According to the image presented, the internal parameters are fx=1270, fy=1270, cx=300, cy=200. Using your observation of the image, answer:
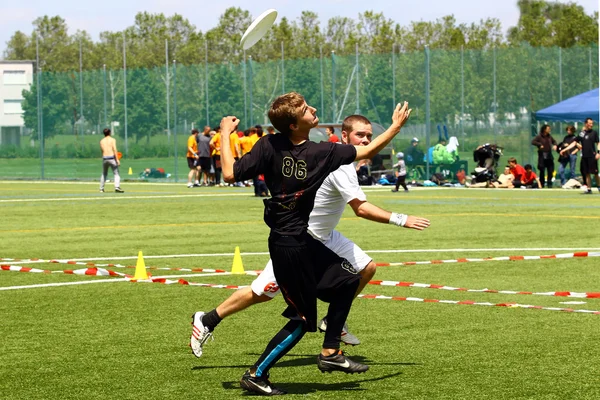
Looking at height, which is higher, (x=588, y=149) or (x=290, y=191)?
(x=588, y=149)

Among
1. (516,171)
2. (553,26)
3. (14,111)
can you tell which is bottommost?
(516,171)

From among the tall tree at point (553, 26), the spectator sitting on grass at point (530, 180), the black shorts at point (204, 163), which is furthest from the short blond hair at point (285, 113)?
the tall tree at point (553, 26)

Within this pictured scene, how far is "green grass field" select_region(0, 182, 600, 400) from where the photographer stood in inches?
316

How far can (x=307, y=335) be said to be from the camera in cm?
1016

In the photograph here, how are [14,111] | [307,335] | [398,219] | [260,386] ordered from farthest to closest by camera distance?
[14,111]
[307,335]
[398,219]
[260,386]

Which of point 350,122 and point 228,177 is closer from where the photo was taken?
point 228,177

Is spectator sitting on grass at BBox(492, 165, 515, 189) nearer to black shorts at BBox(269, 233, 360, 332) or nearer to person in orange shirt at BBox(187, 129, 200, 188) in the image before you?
person in orange shirt at BBox(187, 129, 200, 188)

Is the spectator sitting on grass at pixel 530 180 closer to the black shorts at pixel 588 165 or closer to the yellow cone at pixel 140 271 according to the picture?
the black shorts at pixel 588 165

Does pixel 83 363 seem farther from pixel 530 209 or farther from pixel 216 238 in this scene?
pixel 530 209

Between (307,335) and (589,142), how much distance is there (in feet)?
89.1

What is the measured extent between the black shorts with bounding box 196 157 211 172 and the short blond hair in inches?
1435

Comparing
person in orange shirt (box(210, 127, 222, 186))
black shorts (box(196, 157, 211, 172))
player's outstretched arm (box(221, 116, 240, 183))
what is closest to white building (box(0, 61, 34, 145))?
black shorts (box(196, 157, 211, 172))

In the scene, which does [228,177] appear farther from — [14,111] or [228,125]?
[14,111]

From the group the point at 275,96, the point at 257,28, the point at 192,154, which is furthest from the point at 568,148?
the point at 257,28
